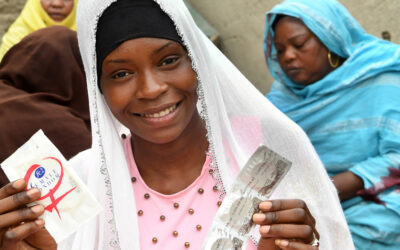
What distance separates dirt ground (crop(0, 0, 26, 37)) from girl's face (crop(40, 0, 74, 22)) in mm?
733

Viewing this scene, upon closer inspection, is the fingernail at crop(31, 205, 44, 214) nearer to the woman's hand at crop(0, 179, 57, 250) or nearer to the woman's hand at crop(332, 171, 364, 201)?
the woman's hand at crop(0, 179, 57, 250)

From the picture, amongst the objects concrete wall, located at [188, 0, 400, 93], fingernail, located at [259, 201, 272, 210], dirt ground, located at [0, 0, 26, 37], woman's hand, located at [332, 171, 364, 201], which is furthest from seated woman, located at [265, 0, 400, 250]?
dirt ground, located at [0, 0, 26, 37]

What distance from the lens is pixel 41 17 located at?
505 cm

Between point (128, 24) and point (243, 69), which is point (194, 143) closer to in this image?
point (128, 24)

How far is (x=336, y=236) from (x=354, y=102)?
1.60 metres

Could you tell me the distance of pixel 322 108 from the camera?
132 inches

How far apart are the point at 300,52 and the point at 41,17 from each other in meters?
2.86

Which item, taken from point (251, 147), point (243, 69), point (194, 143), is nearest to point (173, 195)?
point (194, 143)

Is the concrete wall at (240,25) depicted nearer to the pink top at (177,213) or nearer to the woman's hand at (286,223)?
the pink top at (177,213)

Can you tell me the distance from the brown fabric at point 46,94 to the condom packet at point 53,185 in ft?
3.77

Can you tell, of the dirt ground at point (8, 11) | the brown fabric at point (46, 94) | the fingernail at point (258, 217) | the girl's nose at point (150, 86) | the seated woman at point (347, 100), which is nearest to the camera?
the fingernail at point (258, 217)

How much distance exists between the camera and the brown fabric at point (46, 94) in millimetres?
2742

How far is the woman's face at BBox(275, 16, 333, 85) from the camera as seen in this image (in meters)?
3.31

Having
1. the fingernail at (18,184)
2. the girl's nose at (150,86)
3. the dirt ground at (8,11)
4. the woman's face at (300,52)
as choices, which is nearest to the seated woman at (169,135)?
the girl's nose at (150,86)
